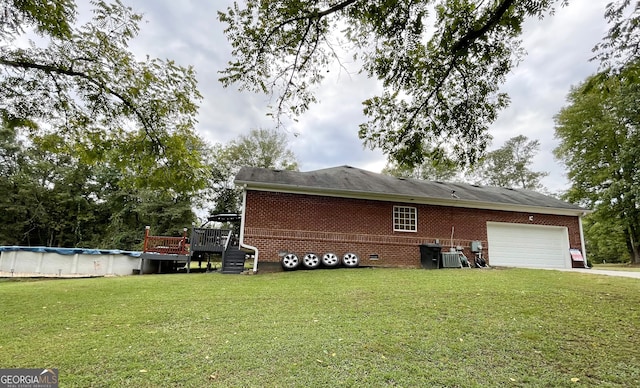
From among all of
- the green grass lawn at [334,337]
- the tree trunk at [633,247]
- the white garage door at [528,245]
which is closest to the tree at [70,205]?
the green grass lawn at [334,337]

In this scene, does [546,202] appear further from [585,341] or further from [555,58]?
[585,341]

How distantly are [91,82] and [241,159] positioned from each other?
70.7 ft

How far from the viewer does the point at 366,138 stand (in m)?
7.16

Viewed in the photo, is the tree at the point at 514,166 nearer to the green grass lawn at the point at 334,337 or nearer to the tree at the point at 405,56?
the tree at the point at 405,56

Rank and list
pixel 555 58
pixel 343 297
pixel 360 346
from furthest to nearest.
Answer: pixel 555 58, pixel 343 297, pixel 360 346

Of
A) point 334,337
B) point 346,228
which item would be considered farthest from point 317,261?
point 334,337

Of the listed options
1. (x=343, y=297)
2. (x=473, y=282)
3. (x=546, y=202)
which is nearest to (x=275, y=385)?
(x=343, y=297)

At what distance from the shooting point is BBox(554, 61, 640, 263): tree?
60.9ft

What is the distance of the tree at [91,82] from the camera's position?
5.55 meters

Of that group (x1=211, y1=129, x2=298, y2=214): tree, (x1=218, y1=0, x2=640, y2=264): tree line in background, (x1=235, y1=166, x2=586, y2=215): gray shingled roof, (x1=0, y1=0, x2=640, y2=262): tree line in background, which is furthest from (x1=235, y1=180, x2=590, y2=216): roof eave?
(x1=211, y1=129, x2=298, y2=214): tree

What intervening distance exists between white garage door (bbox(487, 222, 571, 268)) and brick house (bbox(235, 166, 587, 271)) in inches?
1.7

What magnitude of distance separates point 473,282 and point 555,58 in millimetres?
6701

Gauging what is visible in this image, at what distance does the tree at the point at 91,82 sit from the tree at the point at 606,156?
23080mm

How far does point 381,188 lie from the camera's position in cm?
1278
